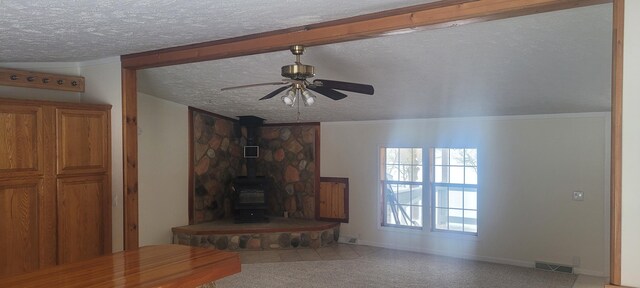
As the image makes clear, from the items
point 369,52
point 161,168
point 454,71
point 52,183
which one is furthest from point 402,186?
point 52,183

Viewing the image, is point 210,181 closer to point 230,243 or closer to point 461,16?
point 230,243

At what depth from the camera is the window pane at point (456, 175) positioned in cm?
626

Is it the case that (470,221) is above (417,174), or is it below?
below

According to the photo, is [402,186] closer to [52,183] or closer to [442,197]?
[442,197]

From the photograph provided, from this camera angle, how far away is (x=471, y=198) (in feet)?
20.4

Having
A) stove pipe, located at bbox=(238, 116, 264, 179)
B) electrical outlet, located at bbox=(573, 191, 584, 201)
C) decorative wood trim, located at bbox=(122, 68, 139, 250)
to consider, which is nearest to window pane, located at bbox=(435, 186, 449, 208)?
electrical outlet, located at bbox=(573, 191, 584, 201)

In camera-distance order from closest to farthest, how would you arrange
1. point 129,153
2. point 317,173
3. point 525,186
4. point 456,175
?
point 129,153, point 525,186, point 456,175, point 317,173

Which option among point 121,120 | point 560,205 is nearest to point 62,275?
point 121,120

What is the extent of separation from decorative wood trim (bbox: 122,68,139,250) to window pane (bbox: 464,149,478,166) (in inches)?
168

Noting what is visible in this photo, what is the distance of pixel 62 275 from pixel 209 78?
307cm

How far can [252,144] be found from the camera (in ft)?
24.2

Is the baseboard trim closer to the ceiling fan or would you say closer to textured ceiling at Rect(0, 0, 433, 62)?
the ceiling fan

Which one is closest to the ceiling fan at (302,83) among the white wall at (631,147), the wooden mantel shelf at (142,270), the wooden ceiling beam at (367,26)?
the wooden ceiling beam at (367,26)

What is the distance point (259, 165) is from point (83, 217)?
3.81 meters
